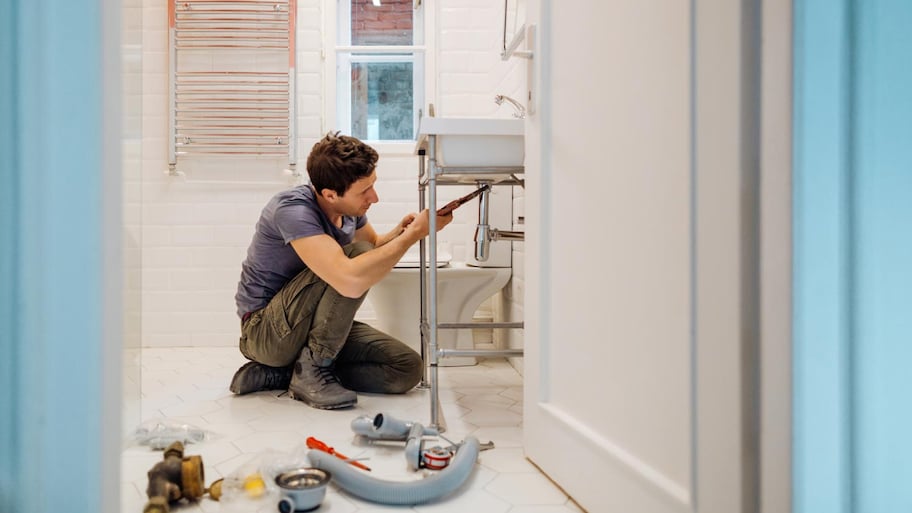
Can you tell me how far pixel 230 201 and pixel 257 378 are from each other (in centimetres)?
124

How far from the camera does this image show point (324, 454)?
1234 mm

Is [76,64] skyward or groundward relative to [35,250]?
skyward

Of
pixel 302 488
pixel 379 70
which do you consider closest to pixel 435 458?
pixel 302 488

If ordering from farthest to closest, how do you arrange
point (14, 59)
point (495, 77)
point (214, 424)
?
1. point (495, 77)
2. point (214, 424)
3. point (14, 59)

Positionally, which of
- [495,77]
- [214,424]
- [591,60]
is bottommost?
[214,424]

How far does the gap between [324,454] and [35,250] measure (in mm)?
820

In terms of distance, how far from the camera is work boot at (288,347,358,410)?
1865mm

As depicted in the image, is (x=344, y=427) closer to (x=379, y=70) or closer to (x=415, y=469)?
(x=415, y=469)

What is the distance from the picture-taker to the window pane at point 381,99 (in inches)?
122

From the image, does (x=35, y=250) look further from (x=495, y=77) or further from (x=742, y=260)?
(x=495, y=77)

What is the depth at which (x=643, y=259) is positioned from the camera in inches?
36.3

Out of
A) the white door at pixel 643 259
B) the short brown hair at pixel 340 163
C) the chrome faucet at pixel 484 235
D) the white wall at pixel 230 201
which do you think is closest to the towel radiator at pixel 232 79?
the white wall at pixel 230 201

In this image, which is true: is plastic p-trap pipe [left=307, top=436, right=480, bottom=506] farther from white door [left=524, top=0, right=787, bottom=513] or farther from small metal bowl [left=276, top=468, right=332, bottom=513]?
white door [left=524, top=0, right=787, bottom=513]

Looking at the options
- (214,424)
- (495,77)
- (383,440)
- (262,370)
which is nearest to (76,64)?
(383,440)
